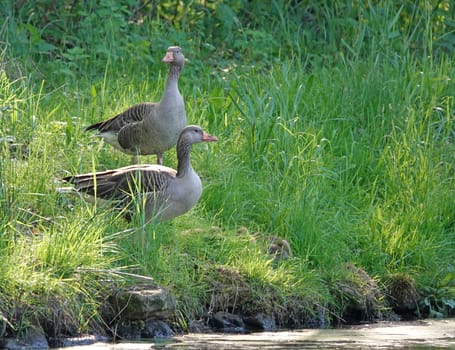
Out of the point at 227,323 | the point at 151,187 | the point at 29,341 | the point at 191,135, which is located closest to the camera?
the point at 29,341

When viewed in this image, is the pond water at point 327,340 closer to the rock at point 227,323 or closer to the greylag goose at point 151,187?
the rock at point 227,323

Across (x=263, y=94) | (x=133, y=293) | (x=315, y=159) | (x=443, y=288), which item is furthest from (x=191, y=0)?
(x=133, y=293)

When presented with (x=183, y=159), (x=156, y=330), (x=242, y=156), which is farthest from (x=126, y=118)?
(x=156, y=330)

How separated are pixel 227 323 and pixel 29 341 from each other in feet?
5.19

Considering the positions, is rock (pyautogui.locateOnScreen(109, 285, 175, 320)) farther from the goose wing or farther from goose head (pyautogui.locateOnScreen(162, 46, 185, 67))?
goose head (pyautogui.locateOnScreen(162, 46, 185, 67))

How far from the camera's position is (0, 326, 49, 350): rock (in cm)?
668

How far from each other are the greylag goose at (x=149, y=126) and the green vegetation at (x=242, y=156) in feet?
0.73

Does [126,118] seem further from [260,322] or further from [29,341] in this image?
[29,341]

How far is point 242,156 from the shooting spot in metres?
9.84

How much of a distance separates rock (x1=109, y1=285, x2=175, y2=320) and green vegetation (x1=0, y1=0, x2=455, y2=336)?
12 centimetres

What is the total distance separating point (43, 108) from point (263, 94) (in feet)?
6.98

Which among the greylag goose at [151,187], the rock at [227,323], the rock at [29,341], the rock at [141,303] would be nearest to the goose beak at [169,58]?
the greylag goose at [151,187]

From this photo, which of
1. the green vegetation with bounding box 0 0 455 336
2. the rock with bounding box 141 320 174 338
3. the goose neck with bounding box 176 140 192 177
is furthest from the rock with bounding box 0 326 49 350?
the goose neck with bounding box 176 140 192 177

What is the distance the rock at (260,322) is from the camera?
7.81 m
